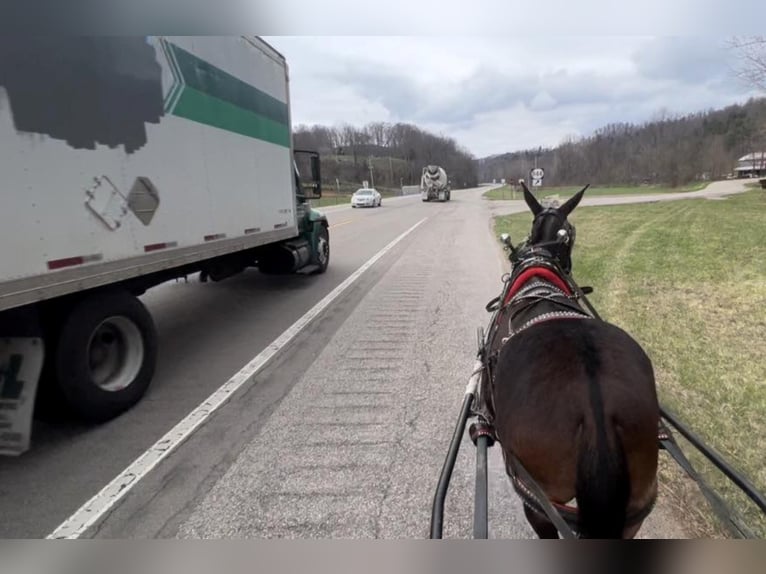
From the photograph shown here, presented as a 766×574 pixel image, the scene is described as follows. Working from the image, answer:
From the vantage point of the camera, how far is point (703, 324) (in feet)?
17.3

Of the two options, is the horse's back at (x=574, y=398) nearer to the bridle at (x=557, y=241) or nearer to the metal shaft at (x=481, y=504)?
the metal shaft at (x=481, y=504)

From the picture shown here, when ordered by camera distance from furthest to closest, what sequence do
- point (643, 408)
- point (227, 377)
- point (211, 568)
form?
1. point (227, 377)
2. point (643, 408)
3. point (211, 568)

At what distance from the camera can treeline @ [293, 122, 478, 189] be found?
8223cm

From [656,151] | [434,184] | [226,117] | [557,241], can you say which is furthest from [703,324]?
[656,151]

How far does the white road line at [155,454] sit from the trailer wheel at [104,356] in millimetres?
606

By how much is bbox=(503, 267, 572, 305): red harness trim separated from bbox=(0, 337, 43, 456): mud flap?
3.27m

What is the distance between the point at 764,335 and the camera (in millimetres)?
4836

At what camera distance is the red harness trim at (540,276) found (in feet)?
8.57

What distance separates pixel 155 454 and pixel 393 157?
336 ft

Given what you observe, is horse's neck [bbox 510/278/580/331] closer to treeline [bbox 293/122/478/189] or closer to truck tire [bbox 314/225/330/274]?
truck tire [bbox 314/225/330/274]

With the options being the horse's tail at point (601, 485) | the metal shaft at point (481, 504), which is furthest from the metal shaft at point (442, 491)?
the horse's tail at point (601, 485)

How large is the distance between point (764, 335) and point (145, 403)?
6.52 metres

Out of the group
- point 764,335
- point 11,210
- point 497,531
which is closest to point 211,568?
point 497,531

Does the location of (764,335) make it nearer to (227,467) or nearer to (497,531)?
(497,531)
